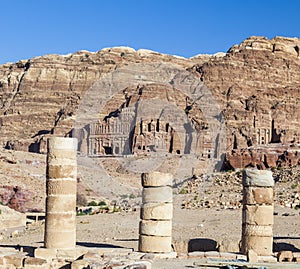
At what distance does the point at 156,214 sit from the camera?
54.5ft

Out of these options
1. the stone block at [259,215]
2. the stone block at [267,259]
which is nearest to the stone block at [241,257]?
the stone block at [267,259]

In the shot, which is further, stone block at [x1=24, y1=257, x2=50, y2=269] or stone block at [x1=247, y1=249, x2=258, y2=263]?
stone block at [x1=24, y1=257, x2=50, y2=269]

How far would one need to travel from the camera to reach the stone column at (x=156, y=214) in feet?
53.7

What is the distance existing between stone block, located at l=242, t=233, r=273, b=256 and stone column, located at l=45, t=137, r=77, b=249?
4.33 meters

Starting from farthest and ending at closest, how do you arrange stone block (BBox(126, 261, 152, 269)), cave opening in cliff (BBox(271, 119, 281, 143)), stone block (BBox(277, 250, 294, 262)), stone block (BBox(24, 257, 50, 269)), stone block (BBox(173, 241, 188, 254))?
cave opening in cliff (BBox(271, 119, 281, 143)), stone block (BBox(173, 241, 188, 254)), stone block (BBox(277, 250, 294, 262)), stone block (BBox(24, 257, 50, 269)), stone block (BBox(126, 261, 152, 269))

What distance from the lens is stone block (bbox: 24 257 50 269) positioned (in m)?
15.2

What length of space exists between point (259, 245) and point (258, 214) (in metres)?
0.77

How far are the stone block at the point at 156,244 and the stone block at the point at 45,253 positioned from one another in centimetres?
218

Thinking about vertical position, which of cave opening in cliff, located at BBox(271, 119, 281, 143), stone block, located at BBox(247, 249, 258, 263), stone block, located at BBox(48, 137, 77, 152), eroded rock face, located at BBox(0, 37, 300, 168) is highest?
eroded rock face, located at BBox(0, 37, 300, 168)

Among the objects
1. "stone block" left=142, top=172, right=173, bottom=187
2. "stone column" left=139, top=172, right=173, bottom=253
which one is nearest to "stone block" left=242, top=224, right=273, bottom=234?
"stone column" left=139, top=172, right=173, bottom=253

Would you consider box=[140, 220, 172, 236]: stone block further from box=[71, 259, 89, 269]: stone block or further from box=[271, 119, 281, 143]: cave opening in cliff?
box=[271, 119, 281, 143]: cave opening in cliff

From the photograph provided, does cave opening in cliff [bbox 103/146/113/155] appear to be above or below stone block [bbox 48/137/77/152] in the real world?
above

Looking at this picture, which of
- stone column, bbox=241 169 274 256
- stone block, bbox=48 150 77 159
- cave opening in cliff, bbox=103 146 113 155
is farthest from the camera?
cave opening in cliff, bbox=103 146 113 155

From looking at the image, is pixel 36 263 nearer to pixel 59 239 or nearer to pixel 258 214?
pixel 59 239
